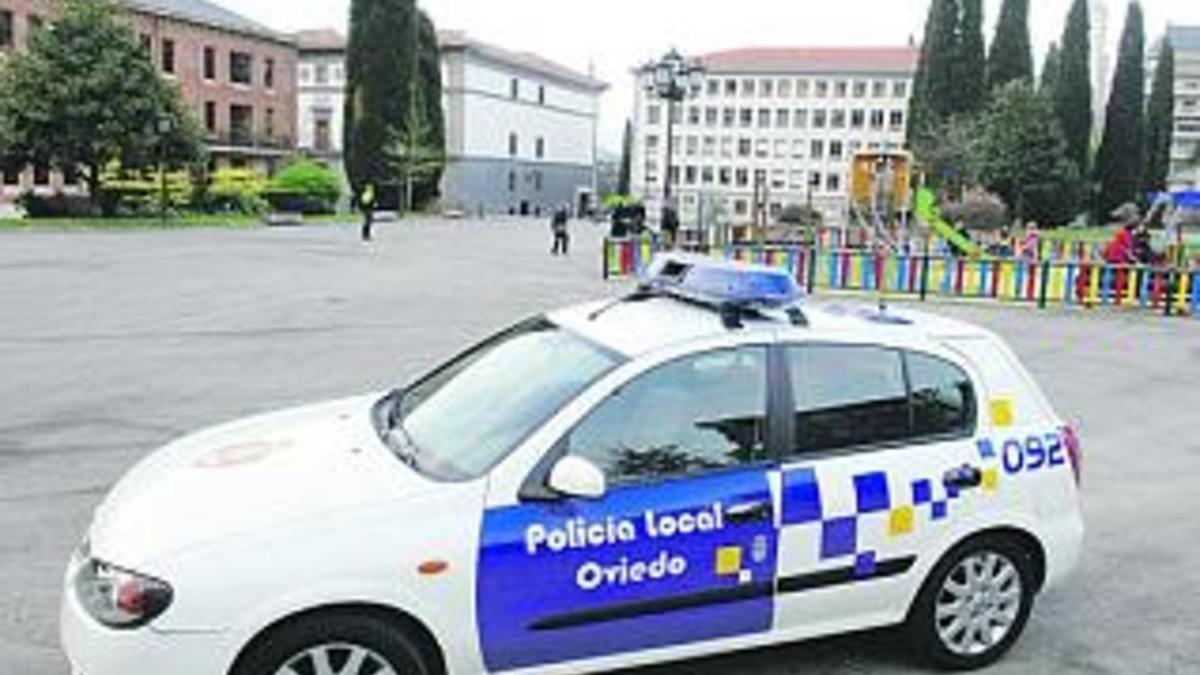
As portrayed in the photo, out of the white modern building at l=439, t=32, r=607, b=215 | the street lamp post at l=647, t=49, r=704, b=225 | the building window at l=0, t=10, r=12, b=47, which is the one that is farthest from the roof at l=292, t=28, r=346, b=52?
the street lamp post at l=647, t=49, r=704, b=225

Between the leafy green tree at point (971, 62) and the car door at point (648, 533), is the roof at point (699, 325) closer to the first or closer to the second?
the car door at point (648, 533)

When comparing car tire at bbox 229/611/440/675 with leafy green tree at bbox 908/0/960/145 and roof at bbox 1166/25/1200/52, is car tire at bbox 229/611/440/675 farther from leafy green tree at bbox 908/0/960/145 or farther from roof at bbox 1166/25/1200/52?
roof at bbox 1166/25/1200/52

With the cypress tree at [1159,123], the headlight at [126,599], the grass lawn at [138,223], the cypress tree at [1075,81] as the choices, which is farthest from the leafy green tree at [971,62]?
the headlight at [126,599]

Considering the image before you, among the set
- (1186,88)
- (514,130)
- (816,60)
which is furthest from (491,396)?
(1186,88)

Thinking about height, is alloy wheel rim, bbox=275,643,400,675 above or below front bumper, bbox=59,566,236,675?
below

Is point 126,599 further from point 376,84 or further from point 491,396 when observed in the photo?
point 376,84

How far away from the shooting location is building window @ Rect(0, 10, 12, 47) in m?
50.5

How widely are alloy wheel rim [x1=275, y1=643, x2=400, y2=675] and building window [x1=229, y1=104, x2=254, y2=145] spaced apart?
62.6 m

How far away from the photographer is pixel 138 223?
36500 mm

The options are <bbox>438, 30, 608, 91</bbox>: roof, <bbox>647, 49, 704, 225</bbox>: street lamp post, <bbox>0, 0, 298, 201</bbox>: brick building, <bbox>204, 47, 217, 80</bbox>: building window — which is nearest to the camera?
<bbox>647, 49, 704, 225</bbox>: street lamp post

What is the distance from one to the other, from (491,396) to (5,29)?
53.7 meters

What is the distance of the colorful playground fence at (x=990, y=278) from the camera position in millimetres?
20375

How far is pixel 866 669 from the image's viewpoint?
510 centimetres

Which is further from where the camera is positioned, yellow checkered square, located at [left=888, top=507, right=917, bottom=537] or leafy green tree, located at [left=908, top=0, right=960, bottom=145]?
leafy green tree, located at [left=908, top=0, right=960, bottom=145]
